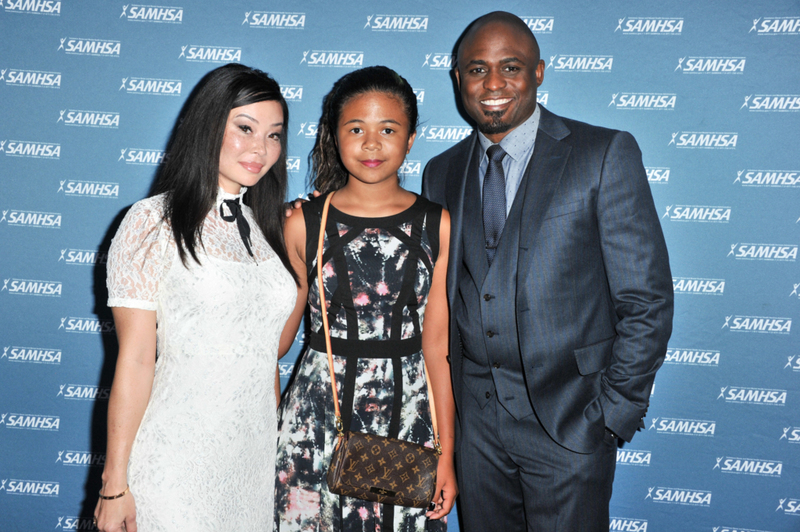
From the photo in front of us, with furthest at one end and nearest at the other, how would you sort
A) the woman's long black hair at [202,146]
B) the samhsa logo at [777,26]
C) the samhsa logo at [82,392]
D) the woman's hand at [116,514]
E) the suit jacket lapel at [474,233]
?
1. the samhsa logo at [82,392]
2. the samhsa logo at [777,26]
3. the suit jacket lapel at [474,233]
4. the woman's long black hair at [202,146]
5. the woman's hand at [116,514]

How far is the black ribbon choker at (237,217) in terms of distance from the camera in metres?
1.87

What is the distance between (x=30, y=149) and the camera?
2912 mm

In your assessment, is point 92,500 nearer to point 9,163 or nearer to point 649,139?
point 9,163

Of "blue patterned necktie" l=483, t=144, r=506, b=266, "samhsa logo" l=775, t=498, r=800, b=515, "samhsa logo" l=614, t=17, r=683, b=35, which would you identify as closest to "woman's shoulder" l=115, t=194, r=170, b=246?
"blue patterned necktie" l=483, t=144, r=506, b=266

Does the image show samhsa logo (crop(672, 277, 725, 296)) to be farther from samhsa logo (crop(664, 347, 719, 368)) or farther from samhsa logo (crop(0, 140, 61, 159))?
samhsa logo (crop(0, 140, 61, 159))

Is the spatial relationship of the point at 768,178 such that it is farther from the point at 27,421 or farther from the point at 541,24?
the point at 27,421

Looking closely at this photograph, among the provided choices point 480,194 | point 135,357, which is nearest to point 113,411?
point 135,357

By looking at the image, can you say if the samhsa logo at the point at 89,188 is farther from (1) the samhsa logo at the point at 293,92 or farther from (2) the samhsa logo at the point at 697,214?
(2) the samhsa logo at the point at 697,214

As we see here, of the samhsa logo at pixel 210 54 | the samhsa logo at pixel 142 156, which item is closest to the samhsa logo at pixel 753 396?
the samhsa logo at pixel 210 54

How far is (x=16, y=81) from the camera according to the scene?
287cm

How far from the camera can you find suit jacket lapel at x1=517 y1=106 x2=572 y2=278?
6.54ft

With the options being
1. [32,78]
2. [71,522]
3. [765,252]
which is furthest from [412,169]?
[71,522]

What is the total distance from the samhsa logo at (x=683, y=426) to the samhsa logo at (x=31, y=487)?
11.5 ft

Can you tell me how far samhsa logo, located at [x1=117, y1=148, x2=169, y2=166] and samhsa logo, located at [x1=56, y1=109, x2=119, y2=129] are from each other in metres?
0.15
